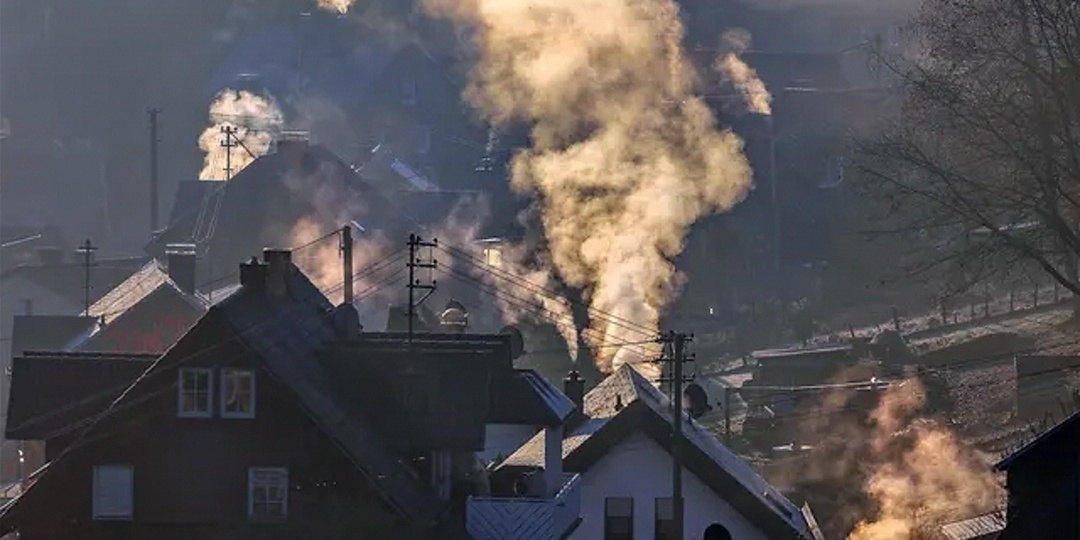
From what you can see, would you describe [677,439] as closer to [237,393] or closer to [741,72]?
[237,393]

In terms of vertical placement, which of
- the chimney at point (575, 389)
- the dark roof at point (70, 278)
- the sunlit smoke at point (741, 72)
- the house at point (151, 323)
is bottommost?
the chimney at point (575, 389)

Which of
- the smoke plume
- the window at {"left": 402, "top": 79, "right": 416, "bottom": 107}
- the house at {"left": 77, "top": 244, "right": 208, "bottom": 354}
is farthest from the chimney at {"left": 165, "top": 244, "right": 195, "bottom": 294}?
the window at {"left": 402, "top": 79, "right": 416, "bottom": 107}

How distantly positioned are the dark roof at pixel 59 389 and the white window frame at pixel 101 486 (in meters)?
1.17

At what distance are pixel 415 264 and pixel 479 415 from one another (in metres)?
2.57

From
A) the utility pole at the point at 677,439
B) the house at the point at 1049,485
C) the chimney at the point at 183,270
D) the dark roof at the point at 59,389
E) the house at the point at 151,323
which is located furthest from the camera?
the chimney at the point at 183,270

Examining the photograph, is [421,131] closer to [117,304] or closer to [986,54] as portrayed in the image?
[117,304]

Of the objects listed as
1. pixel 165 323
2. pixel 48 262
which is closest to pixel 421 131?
pixel 48 262

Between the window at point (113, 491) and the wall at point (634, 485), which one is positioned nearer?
the window at point (113, 491)

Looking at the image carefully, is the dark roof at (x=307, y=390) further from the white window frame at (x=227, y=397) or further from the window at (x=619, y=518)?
the window at (x=619, y=518)

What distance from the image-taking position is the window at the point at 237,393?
28.2 metres

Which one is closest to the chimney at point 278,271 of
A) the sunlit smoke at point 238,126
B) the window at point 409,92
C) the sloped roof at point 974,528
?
the sloped roof at point 974,528

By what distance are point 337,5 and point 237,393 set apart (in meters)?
78.0

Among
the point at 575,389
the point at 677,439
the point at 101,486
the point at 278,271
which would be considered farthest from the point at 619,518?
the point at 101,486

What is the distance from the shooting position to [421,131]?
95.2 m
